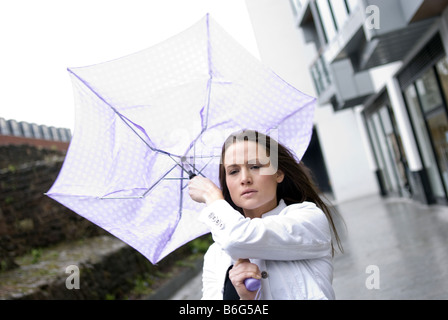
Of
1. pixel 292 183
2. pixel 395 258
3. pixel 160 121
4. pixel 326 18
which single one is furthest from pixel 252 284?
pixel 326 18

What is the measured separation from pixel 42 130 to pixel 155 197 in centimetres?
1200

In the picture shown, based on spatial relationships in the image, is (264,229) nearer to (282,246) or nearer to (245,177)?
(282,246)

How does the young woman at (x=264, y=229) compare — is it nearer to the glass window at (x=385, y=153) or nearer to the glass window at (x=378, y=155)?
the glass window at (x=385, y=153)

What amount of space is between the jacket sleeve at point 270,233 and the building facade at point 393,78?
7.07m

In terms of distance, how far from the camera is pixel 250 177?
177 cm

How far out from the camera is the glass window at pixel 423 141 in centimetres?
1152

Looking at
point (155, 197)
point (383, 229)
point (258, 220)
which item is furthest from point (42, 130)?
point (258, 220)

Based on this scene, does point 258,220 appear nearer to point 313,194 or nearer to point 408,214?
→ point 313,194

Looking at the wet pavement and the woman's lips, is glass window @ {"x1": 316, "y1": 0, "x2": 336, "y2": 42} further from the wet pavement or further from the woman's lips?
the woman's lips

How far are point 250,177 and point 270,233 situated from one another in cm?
27

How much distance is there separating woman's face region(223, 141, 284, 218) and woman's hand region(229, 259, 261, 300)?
0.78 feet

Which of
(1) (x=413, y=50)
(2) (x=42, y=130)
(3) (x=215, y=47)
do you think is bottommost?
(3) (x=215, y=47)

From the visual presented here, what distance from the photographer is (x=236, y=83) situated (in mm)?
2246

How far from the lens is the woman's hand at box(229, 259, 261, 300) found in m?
1.57
